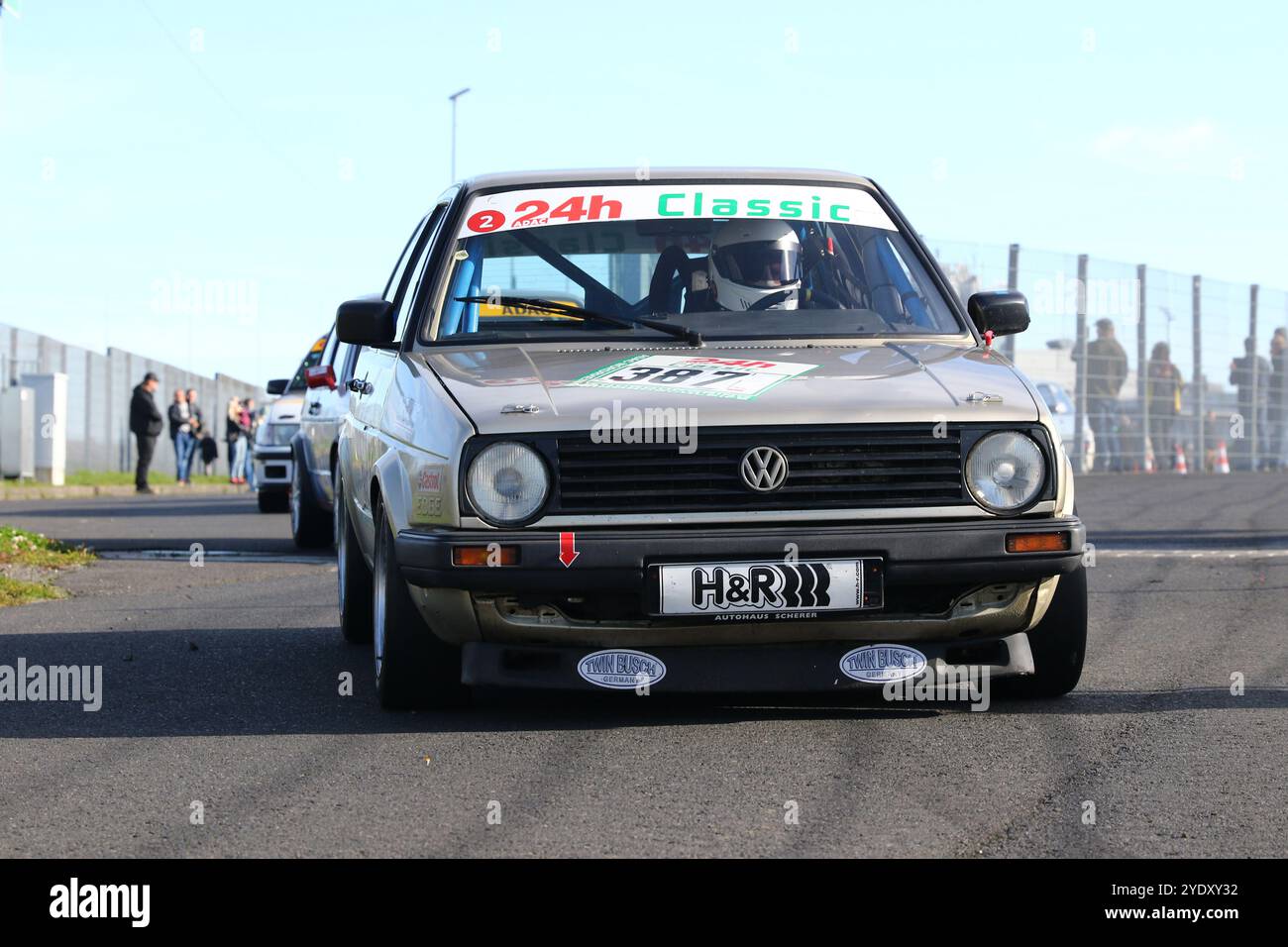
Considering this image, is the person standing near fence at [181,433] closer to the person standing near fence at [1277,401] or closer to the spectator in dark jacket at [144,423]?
the spectator in dark jacket at [144,423]

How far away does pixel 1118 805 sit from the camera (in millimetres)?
4469

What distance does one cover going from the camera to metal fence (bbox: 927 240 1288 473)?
2564 centimetres

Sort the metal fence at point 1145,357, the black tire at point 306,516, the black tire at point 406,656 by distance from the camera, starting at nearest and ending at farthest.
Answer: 1. the black tire at point 406,656
2. the black tire at point 306,516
3. the metal fence at point 1145,357

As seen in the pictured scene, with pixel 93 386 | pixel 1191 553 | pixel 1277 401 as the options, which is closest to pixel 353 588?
pixel 1191 553

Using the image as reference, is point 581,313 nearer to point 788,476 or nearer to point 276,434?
point 788,476

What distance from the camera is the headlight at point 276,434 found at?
1723cm

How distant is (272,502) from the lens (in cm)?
1869

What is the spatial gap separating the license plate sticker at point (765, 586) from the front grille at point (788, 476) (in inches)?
6.8

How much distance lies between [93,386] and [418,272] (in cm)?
2808

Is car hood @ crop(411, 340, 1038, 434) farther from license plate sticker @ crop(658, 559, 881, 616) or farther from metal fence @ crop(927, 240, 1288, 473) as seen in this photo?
metal fence @ crop(927, 240, 1288, 473)

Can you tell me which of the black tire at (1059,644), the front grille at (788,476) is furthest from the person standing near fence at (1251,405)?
the front grille at (788,476)

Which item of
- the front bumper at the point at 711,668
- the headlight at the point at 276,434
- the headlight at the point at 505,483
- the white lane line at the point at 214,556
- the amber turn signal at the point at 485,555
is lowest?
the white lane line at the point at 214,556

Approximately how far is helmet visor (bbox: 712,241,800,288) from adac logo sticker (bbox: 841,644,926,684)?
1.56 meters
